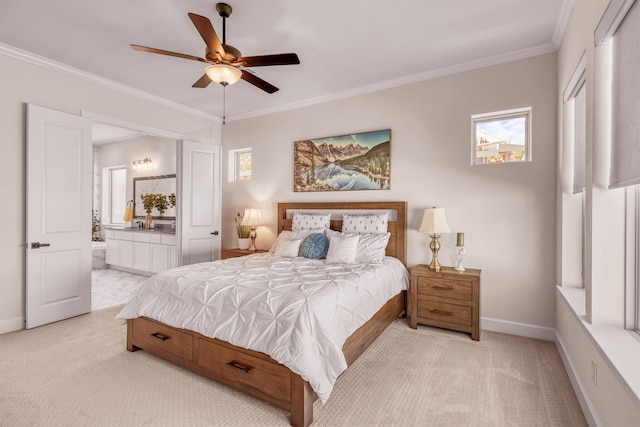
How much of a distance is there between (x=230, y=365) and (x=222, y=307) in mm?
396

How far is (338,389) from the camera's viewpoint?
2162 millimetres

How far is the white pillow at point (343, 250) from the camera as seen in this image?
331 cm

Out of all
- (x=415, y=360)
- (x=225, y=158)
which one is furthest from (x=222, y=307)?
(x=225, y=158)

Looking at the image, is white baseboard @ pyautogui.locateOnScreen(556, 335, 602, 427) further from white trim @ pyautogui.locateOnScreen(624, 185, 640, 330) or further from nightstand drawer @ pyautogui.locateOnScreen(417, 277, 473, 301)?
nightstand drawer @ pyautogui.locateOnScreen(417, 277, 473, 301)

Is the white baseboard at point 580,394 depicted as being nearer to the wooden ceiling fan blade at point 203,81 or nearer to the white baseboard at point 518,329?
the white baseboard at point 518,329

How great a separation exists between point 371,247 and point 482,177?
→ 143cm

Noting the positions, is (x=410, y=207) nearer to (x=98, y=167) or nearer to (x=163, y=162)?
(x=163, y=162)

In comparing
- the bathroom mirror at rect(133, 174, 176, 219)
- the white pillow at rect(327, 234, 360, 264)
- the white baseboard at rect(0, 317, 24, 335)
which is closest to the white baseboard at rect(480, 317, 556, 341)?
the white pillow at rect(327, 234, 360, 264)

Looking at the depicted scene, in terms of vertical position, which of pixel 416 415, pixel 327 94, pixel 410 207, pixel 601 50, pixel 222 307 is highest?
pixel 327 94

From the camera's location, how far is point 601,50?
1.76 m

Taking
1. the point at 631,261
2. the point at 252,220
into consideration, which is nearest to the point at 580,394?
the point at 631,261

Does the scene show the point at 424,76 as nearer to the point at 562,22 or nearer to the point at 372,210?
the point at 562,22

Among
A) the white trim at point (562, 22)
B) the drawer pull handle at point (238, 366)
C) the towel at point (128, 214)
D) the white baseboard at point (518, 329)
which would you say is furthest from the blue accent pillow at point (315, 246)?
the towel at point (128, 214)

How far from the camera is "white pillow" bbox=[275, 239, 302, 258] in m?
3.70
